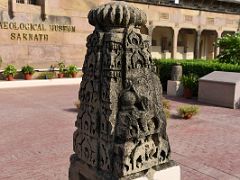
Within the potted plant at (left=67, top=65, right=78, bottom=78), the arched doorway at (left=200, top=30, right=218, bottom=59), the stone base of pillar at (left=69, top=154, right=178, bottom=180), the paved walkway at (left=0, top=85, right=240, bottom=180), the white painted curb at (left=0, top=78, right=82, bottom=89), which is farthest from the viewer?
the arched doorway at (left=200, top=30, right=218, bottom=59)

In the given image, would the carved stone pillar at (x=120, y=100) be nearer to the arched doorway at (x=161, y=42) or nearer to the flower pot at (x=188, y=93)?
the flower pot at (x=188, y=93)

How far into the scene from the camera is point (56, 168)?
19.2 ft

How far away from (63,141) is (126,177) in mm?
4613

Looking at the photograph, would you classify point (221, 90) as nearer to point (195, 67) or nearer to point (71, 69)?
point (195, 67)

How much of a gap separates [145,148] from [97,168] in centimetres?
57

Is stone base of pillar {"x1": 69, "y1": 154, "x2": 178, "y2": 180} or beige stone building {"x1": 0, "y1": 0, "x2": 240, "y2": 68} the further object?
beige stone building {"x1": 0, "y1": 0, "x2": 240, "y2": 68}

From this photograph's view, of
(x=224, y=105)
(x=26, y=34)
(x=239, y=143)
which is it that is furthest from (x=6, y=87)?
(x=239, y=143)

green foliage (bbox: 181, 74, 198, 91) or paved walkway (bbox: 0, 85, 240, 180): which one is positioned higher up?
green foliage (bbox: 181, 74, 198, 91)

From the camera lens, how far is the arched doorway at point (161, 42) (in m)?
30.0

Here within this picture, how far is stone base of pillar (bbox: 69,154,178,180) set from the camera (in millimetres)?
3290

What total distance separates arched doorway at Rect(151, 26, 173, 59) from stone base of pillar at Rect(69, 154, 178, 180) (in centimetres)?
2662

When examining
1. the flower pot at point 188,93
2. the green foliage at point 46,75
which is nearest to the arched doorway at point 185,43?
the green foliage at point 46,75

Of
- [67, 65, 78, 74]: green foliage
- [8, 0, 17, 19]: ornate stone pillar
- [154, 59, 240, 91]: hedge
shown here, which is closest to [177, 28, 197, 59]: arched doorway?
[67, 65, 78, 74]: green foliage

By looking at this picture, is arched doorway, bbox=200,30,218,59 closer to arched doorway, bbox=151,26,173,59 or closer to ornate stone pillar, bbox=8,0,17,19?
arched doorway, bbox=151,26,173,59
